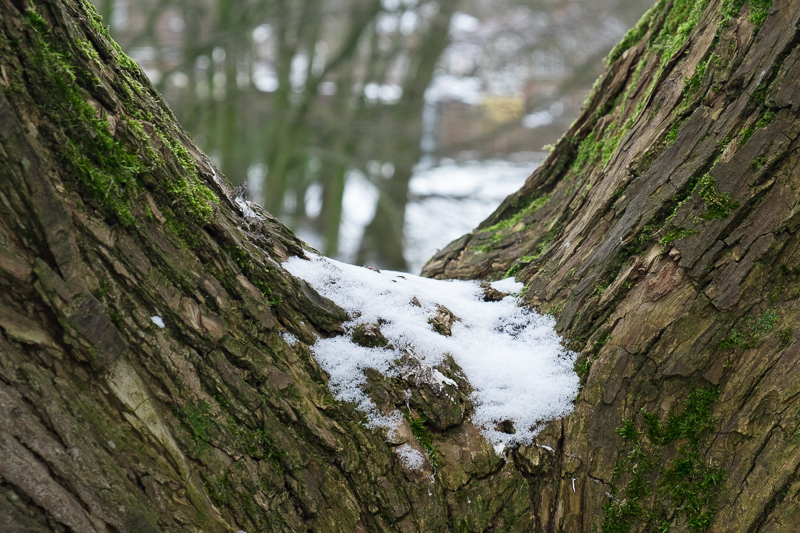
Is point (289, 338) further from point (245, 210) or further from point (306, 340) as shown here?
point (245, 210)

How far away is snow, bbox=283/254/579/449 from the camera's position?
1.61 meters

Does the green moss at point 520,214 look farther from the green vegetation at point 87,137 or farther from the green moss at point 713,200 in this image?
the green vegetation at point 87,137

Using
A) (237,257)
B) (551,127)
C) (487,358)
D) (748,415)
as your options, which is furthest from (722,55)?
(551,127)

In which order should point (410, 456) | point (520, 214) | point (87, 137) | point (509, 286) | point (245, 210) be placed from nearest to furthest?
point (87, 137) < point (410, 456) < point (245, 210) < point (509, 286) < point (520, 214)

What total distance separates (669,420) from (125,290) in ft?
4.78

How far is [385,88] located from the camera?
34.6 ft

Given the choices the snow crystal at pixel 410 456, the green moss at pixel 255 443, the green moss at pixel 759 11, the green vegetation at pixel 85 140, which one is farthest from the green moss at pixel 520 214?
the green vegetation at pixel 85 140

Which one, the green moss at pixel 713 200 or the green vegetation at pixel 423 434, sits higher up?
the green moss at pixel 713 200

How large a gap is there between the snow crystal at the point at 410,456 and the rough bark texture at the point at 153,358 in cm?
2

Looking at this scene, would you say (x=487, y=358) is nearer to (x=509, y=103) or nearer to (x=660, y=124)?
(x=660, y=124)

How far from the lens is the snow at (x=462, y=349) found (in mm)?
1608

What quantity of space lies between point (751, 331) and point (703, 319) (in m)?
0.12

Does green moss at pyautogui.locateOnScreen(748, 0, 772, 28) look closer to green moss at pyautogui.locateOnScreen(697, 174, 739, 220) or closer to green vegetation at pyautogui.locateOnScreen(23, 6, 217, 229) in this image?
green moss at pyautogui.locateOnScreen(697, 174, 739, 220)

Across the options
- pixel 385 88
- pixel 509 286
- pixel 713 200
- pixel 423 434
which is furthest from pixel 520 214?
pixel 385 88
